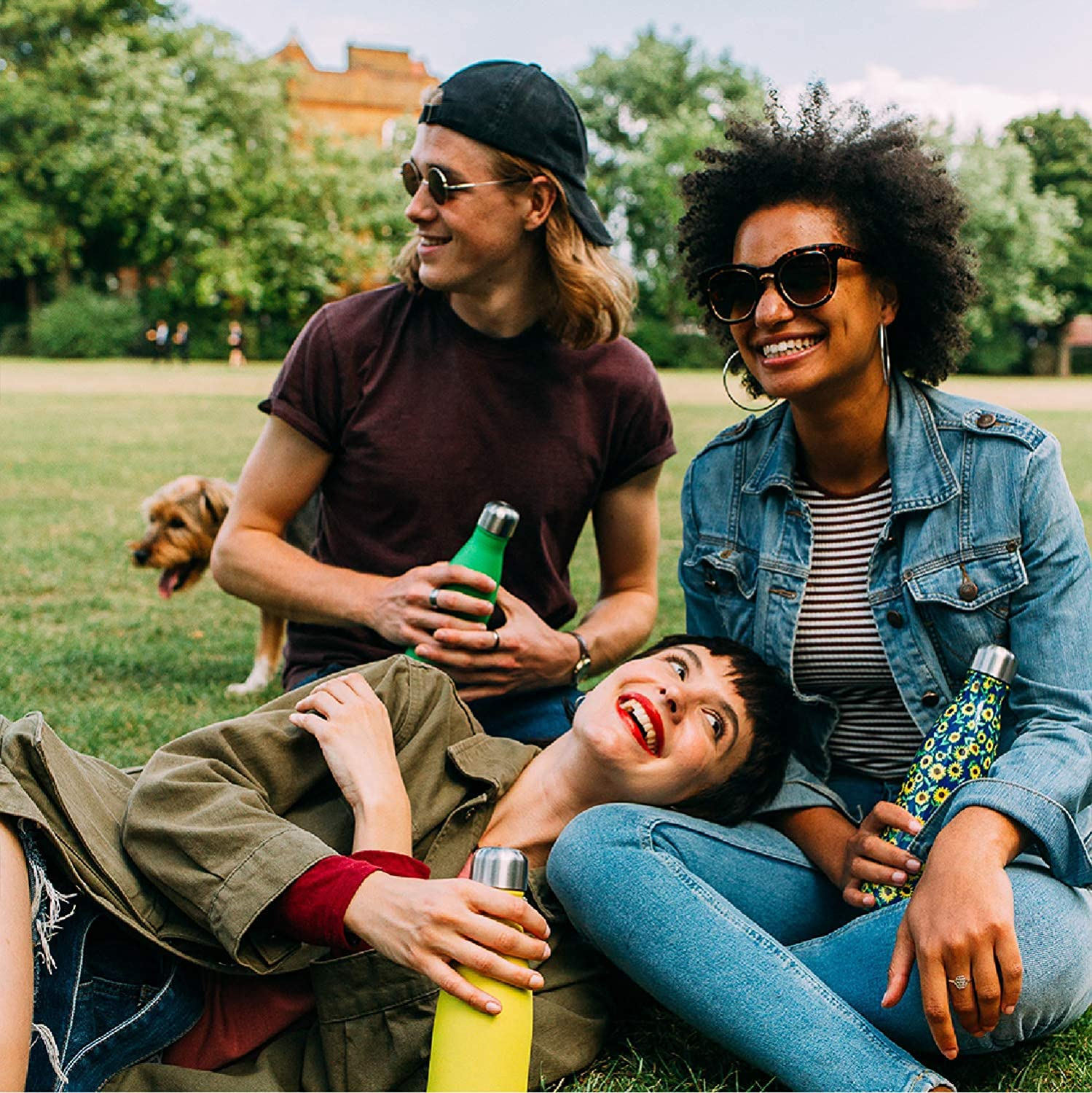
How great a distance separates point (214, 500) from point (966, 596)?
4970 mm

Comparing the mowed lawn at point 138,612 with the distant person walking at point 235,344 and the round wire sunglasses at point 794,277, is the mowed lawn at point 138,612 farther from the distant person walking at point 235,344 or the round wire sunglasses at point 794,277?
the distant person walking at point 235,344

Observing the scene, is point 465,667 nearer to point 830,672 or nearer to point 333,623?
point 333,623

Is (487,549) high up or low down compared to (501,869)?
up

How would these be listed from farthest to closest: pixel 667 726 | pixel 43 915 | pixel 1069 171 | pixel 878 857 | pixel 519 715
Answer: pixel 1069 171, pixel 519 715, pixel 667 726, pixel 878 857, pixel 43 915

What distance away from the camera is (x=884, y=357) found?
10.3 ft

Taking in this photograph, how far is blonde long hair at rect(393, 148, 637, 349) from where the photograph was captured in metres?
3.71

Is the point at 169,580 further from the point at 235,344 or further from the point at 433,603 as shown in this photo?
the point at 235,344

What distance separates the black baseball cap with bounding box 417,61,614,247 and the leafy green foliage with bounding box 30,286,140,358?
4050cm

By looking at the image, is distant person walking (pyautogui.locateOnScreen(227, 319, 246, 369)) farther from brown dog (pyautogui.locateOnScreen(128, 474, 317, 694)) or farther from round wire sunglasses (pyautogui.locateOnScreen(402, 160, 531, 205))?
round wire sunglasses (pyautogui.locateOnScreen(402, 160, 531, 205))

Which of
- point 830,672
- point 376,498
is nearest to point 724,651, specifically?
point 830,672

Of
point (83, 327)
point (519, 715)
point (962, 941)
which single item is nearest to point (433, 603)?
point (519, 715)

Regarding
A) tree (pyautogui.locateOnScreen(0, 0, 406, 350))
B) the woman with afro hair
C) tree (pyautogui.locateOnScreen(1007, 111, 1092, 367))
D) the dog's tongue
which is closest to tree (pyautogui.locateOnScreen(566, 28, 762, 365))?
tree (pyautogui.locateOnScreen(0, 0, 406, 350))

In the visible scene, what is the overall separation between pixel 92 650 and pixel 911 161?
5.12m

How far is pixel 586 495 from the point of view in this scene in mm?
3877
